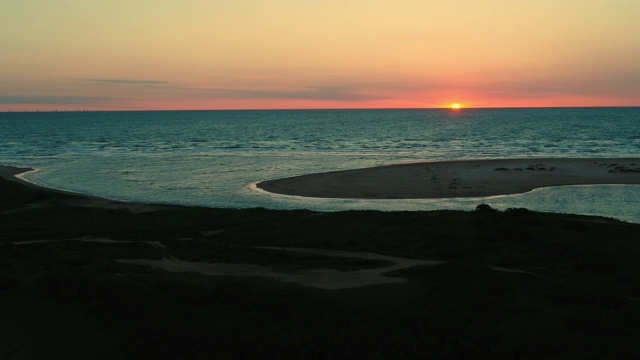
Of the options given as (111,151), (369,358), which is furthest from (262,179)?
(111,151)

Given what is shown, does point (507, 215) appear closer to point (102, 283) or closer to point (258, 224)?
point (258, 224)

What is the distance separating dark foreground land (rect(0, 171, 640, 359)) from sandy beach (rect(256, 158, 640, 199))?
16467mm

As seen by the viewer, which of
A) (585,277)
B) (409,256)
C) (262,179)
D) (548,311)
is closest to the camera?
(548,311)

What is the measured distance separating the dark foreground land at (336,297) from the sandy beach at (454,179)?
16.5m

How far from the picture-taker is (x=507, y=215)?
25156 mm

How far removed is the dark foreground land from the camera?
12.2 m

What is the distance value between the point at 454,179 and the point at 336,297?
3456 cm

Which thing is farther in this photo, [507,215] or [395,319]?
[507,215]

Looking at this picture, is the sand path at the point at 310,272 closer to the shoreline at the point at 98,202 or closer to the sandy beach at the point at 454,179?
the shoreline at the point at 98,202

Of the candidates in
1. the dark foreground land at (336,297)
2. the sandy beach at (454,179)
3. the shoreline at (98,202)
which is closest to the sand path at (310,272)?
the dark foreground land at (336,297)

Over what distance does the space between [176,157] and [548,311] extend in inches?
2606

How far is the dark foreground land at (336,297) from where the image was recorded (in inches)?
479

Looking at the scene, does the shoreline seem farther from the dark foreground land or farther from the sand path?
the sand path

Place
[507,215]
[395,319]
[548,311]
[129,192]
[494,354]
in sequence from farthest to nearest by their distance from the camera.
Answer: [129,192], [507,215], [548,311], [395,319], [494,354]
